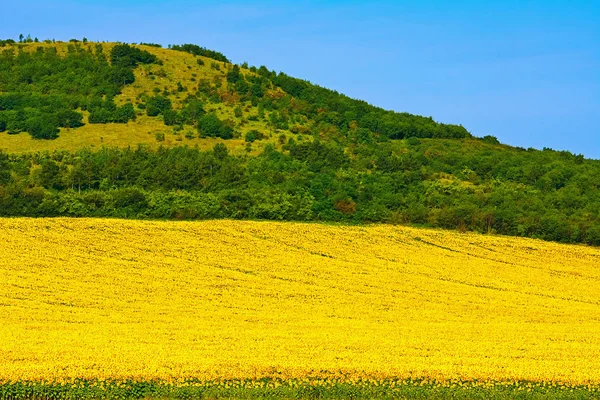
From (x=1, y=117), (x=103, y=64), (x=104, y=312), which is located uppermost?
(x=103, y=64)

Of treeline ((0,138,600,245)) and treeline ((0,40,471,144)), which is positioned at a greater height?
treeline ((0,40,471,144))

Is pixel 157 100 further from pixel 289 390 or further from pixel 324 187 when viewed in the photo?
pixel 289 390

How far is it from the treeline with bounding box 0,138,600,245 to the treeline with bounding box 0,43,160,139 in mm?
13735

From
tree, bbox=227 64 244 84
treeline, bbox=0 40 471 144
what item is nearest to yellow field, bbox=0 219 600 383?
treeline, bbox=0 40 471 144

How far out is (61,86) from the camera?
117 m

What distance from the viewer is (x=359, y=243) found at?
6694cm

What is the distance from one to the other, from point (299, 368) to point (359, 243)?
38766mm

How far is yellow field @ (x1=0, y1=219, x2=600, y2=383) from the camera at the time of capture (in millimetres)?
29750

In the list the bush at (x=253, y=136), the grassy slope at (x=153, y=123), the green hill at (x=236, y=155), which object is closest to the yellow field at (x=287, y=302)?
the green hill at (x=236, y=155)

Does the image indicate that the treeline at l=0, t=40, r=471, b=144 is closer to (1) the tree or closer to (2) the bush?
(1) the tree

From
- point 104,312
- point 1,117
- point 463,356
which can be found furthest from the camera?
point 1,117

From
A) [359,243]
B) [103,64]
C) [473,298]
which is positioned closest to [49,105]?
[103,64]

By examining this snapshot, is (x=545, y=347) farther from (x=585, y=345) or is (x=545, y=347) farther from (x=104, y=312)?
(x=104, y=312)

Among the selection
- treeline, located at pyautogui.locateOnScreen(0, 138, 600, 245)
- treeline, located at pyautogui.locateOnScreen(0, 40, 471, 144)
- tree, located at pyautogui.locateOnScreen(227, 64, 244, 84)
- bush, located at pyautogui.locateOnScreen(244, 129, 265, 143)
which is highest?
tree, located at pyautogui.locateOnScreen(227, 64, 244, 84)
